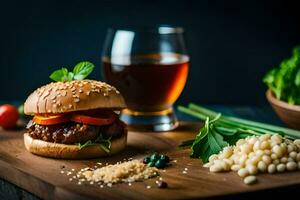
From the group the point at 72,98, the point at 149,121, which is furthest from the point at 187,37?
the point at 72,98

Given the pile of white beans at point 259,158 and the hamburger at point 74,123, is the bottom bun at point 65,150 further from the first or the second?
the pile of white beans at point 259,158

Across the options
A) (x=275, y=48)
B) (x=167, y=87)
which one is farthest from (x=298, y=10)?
(x=167, y=87)

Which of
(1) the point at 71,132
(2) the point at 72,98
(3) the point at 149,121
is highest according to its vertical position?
(2) the point at 72,98

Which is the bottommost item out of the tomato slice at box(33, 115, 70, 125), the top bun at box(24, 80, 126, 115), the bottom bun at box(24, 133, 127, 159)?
the bottom bun at box(24, 133, 127, 159)

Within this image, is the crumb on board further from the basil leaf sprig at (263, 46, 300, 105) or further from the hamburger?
the basil leaf sprig at (263, 46, 300, 105)

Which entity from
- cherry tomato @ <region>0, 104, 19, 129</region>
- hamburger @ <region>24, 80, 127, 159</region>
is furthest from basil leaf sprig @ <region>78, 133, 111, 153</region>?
cherry tomato @ <region>0, 104, 19, 129</region>

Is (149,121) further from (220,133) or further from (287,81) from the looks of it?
(287,81)
